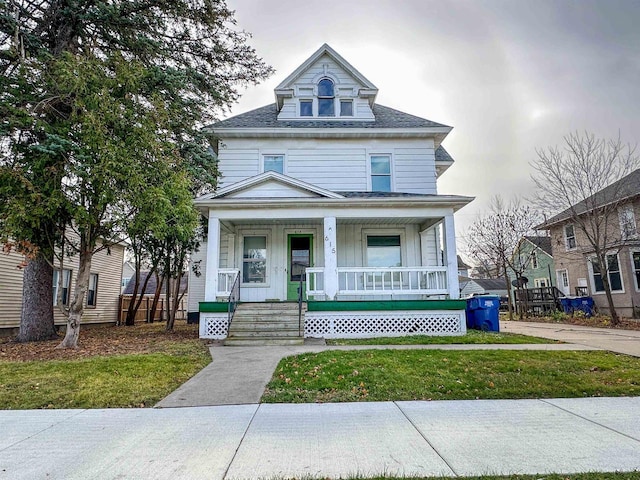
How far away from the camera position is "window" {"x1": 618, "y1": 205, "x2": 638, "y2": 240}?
17.2m

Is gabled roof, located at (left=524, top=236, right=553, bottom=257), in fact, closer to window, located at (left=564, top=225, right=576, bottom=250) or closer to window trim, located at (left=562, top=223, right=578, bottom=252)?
window trim, located at (left=562, top=223, right=578, bottom=252)

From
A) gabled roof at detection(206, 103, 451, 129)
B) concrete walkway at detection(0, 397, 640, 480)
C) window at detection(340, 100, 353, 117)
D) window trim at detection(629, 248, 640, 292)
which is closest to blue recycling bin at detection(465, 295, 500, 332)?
gabled roof at detection(206, 103, 451, 129)

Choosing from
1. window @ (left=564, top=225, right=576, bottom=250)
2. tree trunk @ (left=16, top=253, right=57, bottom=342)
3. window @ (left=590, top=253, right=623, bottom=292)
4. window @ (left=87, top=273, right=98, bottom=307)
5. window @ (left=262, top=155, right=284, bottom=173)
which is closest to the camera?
tree trunk @ (left=16, top=253, right=57, bottom=342)

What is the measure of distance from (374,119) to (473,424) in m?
12.0

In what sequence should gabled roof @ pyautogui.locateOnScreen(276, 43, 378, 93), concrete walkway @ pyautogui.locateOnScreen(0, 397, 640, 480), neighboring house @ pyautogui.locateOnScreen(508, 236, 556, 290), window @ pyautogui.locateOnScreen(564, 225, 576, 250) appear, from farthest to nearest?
neighboring house @ pyautogui.locateOnScreen(508, 236, 556, 290) → window @ pyautogui.locateOnScreen(564, 225, 576, 250) → gabled roof @ pyautogui.locateOnScreen(276, 43, 378, 93) → concrete walkway @ pyautogui.locateOnScreen(0, 397, 640, 480)

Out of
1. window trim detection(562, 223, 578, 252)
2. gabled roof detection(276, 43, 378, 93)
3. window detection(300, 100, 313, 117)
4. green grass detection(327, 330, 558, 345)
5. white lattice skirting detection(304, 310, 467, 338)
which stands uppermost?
gabled roof detection(276, 43, 378, 93)

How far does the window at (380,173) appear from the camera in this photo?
1352 centimetres

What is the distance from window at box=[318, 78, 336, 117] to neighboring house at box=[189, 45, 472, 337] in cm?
4

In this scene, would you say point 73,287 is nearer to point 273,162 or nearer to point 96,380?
point 273,162

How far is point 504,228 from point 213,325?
18.3m

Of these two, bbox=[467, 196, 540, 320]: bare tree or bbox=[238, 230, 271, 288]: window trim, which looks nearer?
bbox=[238, 230, 271, 288]: window trim

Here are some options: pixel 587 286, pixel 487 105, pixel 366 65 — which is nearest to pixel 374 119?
pixel 366 65

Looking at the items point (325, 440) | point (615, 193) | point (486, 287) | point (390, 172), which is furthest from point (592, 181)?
point (486, 287)

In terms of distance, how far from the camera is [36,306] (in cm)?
1040
